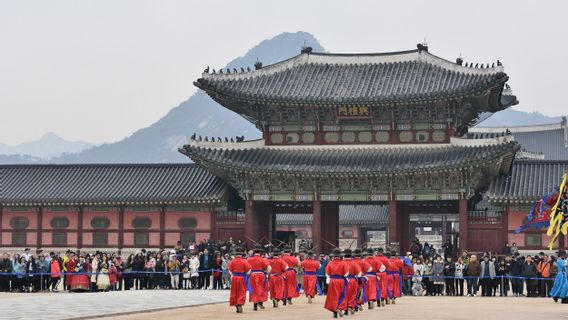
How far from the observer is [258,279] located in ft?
88.9

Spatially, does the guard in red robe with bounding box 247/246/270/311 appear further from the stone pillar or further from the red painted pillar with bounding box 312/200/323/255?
the stone pillar

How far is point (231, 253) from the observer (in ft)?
133

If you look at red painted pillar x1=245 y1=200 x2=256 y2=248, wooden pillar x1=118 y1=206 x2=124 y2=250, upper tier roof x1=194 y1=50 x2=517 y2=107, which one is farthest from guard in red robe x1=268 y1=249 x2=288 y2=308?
wooden pillar x1=118 y1=206 x2=124 y2=250

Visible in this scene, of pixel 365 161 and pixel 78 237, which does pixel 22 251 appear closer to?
pixel 78 237

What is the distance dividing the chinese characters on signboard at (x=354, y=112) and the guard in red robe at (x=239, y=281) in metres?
19.5

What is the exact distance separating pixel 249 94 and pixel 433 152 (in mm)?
8671

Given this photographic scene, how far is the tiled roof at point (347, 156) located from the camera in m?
43.5

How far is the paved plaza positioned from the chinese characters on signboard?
582 inches

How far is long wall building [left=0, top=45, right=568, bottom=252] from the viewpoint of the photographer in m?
44.0

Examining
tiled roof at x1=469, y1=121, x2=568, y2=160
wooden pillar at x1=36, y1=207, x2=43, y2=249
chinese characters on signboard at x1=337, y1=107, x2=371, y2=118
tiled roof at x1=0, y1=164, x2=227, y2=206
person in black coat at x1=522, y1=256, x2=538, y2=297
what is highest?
tiled roof at x1=469, y1=121, x2=568, y2=160

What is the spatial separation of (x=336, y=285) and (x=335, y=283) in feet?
0.26

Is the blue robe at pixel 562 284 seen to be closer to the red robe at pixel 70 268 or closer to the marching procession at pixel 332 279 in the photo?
the marching procession at pixel 332 279

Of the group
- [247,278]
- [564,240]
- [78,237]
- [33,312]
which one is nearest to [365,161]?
[564,240]

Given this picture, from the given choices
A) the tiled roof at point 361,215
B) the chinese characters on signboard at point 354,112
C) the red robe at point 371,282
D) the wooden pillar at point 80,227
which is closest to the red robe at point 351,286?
the red robe at point 371,282
